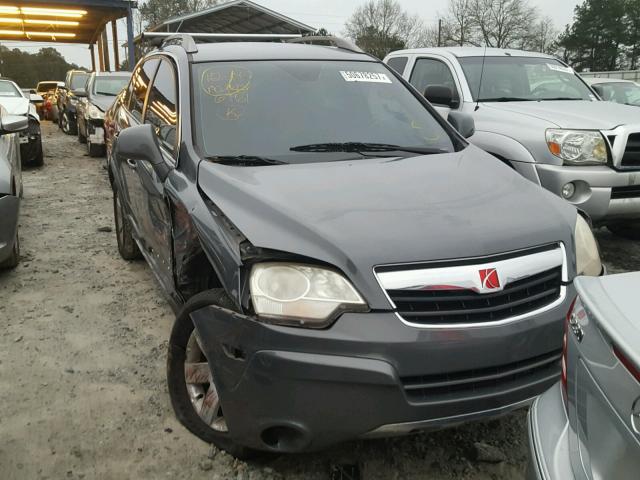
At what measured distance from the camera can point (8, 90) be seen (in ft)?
38.4

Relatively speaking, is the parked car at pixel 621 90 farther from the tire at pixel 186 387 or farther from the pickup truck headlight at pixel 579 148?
the tire at pixel 186 387

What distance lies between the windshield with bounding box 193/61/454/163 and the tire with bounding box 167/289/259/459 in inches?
33.0

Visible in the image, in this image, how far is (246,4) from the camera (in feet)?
62.4

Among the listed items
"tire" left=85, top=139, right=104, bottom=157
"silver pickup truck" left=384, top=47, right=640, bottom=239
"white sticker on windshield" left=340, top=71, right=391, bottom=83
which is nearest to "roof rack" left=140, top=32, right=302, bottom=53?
"white sticker on windshield" left=340, top=71, right=391, bottom=83

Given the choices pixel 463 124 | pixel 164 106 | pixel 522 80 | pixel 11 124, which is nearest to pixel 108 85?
pixel 11 124

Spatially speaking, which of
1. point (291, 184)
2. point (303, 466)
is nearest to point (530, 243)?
point (291, 184)

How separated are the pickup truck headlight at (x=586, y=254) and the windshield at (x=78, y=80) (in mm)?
16294

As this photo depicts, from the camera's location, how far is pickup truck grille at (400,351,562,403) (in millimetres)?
2043

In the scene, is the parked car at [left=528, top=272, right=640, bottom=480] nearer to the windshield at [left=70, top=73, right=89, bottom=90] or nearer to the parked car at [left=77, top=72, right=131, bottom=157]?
the parked car at [left=77, top=72, right=131, bottom=157]

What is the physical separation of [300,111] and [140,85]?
72.7 inches

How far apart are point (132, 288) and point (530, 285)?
10.7 feet

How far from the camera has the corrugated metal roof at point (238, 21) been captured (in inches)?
Answer: 721

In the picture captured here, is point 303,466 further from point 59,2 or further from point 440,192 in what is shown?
point 59,2

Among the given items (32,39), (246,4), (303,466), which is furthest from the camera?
(32,39)
